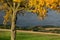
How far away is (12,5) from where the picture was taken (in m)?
19.5

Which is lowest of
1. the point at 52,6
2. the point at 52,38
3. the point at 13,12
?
the point at 52,38

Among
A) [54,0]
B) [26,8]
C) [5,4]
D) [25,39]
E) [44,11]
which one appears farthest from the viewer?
[25,39]

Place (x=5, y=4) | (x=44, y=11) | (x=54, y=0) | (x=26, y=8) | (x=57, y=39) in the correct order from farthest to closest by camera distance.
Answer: (x=57, y=39), (x=5, y=4), (x=26, y=8), (x=44, y=11), (x=54, y=0)

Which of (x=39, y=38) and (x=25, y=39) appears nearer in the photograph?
(x=25, y=39)

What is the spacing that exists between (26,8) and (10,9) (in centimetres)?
194

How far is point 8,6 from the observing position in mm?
19344

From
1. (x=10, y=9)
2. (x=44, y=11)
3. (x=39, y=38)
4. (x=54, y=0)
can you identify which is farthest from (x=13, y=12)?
(x=39, y=38)

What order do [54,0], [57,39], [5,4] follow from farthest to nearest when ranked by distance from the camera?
[57,39]
[5,4]
[54,0]

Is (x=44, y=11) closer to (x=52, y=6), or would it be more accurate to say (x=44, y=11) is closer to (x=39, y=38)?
(x=52, y=6)

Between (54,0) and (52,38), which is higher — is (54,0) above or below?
above

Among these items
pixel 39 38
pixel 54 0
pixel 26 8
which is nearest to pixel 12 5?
pixel 26 8

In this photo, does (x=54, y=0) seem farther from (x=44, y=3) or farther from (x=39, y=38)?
(x=39, y=38)

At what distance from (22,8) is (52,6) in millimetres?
5106

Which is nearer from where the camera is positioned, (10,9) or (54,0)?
(54,0)
